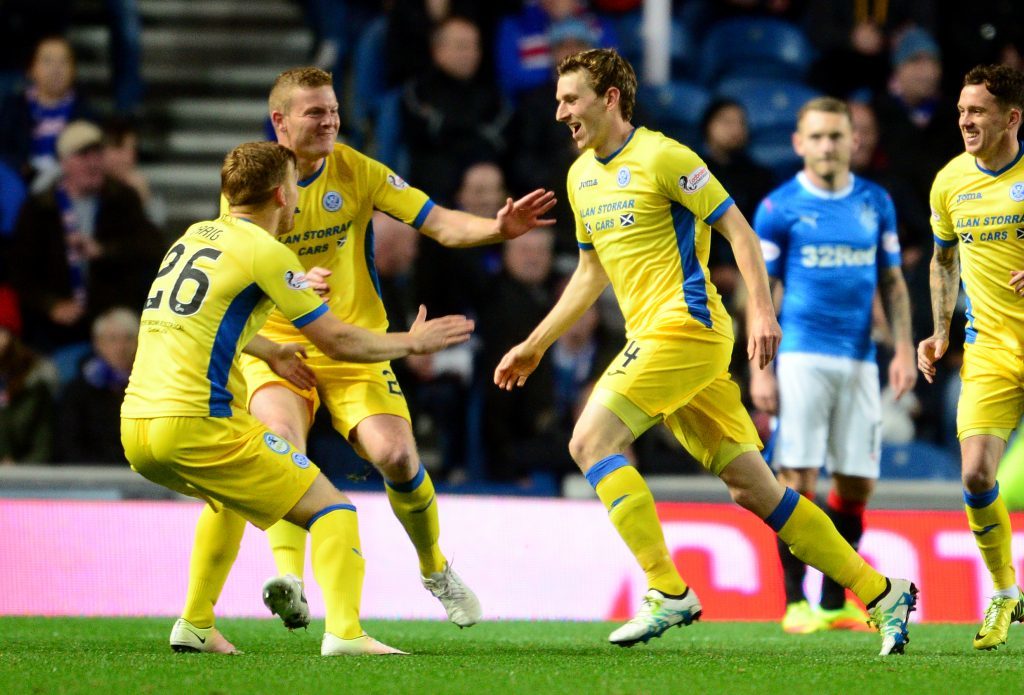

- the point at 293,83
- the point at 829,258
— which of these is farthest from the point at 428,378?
the point at 293,83

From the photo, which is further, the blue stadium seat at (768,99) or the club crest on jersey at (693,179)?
the blue stadium seat at (768,99)

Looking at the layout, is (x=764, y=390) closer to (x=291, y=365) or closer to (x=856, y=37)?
(x=291, y=365)

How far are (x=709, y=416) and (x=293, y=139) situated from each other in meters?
2.08

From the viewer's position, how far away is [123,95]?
13.0m

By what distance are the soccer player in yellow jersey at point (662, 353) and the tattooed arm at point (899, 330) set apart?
5.18 feet

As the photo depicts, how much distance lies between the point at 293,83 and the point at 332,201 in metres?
0.53

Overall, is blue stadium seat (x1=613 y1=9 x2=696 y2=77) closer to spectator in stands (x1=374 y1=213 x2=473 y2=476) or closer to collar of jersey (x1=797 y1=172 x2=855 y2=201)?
spectator in stands (x1=374 y1=213 x2=473 y2=476)

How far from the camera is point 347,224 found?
22.4 feet

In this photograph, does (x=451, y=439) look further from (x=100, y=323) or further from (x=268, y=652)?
(x=268, y=652)

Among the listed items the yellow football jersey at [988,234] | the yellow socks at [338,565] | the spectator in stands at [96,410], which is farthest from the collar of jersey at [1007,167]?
the spectator in stands at [96,410]

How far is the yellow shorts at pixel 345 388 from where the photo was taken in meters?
6.68

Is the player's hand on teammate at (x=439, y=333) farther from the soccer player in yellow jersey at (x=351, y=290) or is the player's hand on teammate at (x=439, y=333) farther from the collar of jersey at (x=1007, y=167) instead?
the collar of jersey at (x=1007, y=167)

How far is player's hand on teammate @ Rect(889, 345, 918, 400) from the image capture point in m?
7.63

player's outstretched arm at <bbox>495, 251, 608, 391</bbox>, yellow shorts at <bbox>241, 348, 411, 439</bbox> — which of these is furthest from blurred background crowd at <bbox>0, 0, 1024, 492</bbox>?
player's outstretched arm at <bbox>495, 251, 608, 391</bbox>
